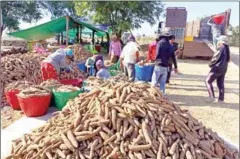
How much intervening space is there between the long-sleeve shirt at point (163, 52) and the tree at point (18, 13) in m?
24.9

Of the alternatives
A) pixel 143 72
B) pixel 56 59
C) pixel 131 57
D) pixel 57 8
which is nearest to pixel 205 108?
pixel 143 72

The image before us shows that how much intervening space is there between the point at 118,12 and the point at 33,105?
18271 millimetres

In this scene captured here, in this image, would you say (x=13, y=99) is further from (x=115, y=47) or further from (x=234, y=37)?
(x=234, y=37)

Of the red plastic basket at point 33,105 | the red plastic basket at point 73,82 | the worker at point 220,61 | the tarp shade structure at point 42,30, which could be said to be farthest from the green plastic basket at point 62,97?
the tarp shade structure at point 42,30

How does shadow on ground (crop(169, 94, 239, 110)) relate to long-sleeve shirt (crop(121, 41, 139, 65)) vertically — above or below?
below

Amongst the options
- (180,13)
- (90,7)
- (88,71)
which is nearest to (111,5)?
(90,7)

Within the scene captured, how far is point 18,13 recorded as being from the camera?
29.7 meters

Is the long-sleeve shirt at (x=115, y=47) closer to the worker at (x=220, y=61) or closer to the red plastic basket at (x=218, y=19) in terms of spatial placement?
the worker at (x=220, y=61)

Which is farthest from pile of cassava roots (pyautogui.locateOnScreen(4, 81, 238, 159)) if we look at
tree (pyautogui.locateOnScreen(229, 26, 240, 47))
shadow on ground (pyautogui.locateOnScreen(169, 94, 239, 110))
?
tree (pyautogui.locateOnScreen(229, 26, 240, 47))

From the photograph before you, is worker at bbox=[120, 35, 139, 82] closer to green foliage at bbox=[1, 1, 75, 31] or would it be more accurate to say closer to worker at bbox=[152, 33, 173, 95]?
worker at bbox=[152, 33, 173, 95]

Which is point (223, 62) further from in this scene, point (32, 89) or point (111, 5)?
point (111, 5)

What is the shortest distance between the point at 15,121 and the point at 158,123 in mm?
2989

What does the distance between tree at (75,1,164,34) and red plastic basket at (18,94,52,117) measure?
1677 cm

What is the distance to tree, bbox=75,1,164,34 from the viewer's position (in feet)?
71.5
